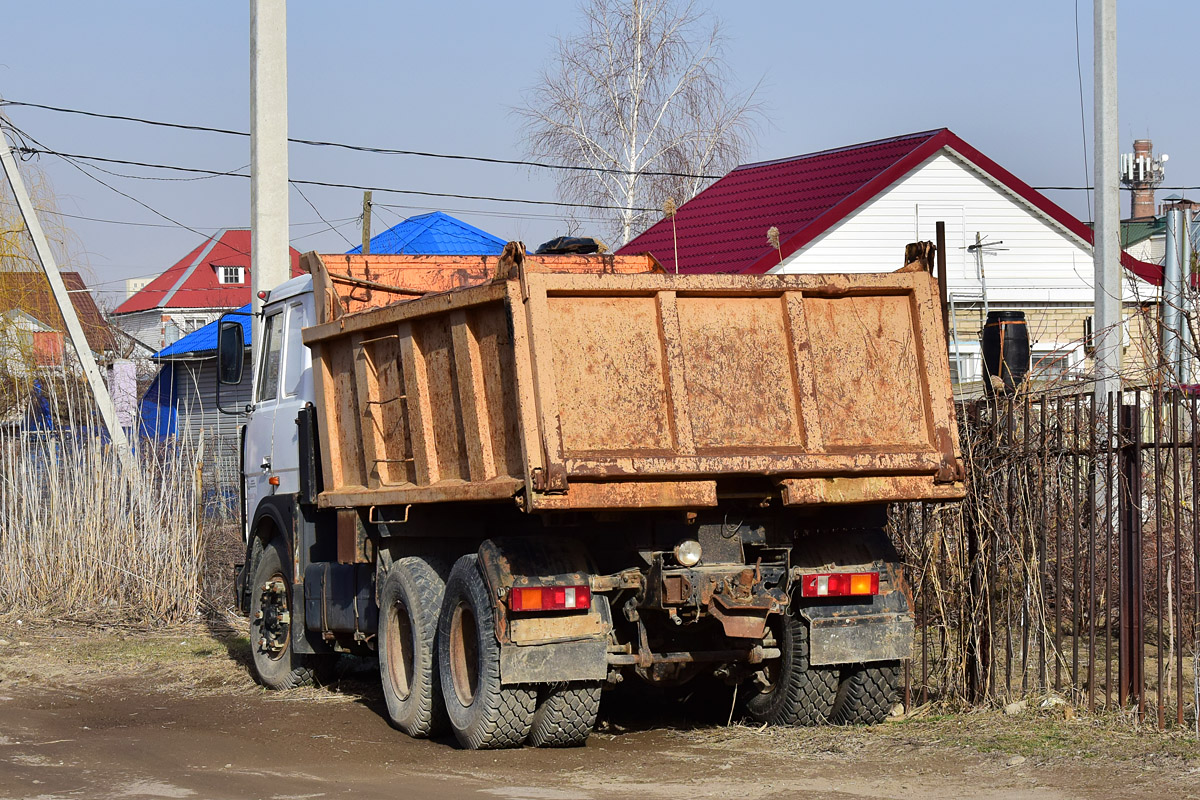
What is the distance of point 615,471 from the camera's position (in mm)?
6520

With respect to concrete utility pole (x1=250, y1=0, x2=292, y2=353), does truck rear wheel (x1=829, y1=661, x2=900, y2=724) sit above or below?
below

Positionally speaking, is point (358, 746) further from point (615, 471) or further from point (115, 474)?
point (115, 474)

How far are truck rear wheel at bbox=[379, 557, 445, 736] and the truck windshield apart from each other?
92.4 inches

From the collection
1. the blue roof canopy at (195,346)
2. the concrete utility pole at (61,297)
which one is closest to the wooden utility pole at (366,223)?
the concrete utility pole at (61,297)

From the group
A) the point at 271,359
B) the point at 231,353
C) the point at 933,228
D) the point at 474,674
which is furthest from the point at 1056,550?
the point at 933,228

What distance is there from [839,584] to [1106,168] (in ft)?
23.5

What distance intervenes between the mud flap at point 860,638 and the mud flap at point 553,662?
1062 mm

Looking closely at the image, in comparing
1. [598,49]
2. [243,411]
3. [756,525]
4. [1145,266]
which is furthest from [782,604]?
[598,49]

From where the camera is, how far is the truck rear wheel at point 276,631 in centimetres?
1008

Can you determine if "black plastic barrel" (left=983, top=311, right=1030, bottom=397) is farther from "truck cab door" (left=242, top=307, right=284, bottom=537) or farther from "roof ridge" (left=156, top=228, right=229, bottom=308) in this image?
"roof ridge" (left=156, top=228, right=229, bottom=308)

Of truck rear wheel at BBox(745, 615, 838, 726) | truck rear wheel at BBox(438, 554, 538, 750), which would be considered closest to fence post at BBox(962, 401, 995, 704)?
truck rear wheel at BBox(745, 615, 838, 726)

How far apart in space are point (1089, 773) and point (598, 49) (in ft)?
101

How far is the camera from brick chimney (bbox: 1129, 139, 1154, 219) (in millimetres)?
47719

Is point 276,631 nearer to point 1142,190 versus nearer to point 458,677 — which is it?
point 458,677
